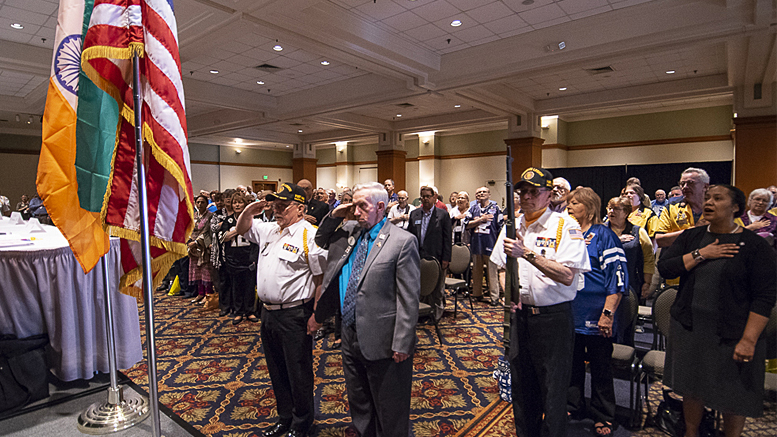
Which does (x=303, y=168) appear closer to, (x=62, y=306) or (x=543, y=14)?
(x=543, y=14)

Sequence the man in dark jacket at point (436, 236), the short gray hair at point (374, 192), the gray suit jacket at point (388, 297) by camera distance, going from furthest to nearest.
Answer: the man in dark jacket at point (436, 236) → the short gray hair at point (374, 192) → the gray suit jacket at point (388, 297)

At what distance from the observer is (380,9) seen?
6.82 meters

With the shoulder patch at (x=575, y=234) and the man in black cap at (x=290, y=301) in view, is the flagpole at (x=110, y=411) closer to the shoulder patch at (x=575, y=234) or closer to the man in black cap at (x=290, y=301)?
the man in black cap at (x=290, y=301)

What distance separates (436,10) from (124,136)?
5.93 metres

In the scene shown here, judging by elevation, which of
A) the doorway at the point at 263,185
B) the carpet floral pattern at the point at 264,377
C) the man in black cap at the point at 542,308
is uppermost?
the doorway at the point at 263,185

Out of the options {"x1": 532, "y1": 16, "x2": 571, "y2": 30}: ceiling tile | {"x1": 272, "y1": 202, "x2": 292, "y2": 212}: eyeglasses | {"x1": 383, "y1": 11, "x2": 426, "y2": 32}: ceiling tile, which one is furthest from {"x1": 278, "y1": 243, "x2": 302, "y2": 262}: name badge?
{"x1": 532, "y1": 16, "x2": 571, "y2": 30}: ceiling tile

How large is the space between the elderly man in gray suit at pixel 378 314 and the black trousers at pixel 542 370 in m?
0.70

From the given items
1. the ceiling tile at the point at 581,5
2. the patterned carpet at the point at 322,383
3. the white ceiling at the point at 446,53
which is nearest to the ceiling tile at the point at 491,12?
the white ceiling at the point at 446,53

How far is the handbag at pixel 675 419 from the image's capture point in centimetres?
262

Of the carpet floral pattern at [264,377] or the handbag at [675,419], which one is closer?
the handbag at [675,419]

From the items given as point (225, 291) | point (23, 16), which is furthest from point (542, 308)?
point (23, 16)

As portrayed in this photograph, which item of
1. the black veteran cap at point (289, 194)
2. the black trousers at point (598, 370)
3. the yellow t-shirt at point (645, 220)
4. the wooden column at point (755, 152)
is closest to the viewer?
the black veteran cap at point (289, 194)

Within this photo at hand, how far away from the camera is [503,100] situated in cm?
1105

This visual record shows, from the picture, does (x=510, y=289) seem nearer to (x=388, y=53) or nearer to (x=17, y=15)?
(x=388, y=53)
